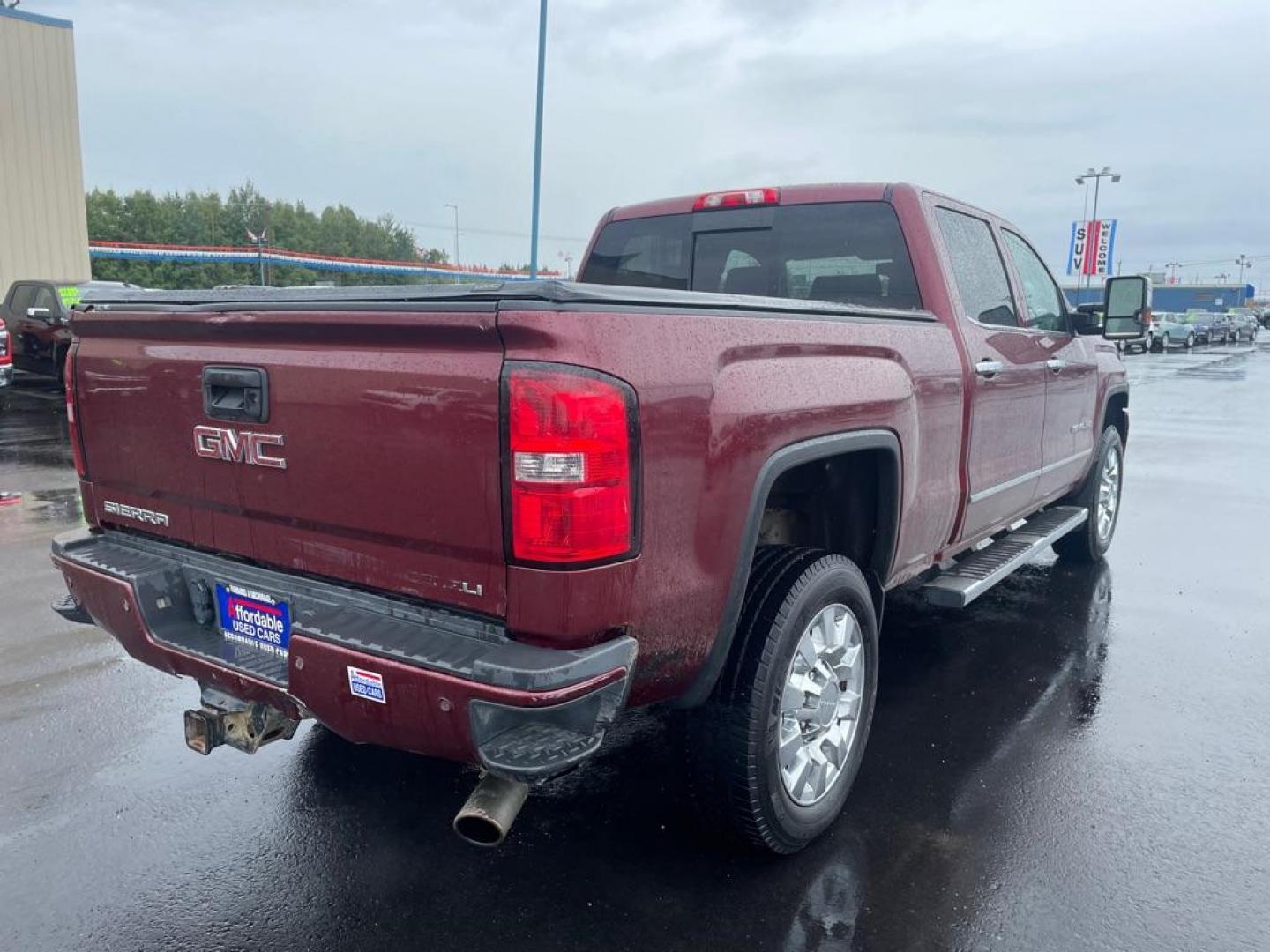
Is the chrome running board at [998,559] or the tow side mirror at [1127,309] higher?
the tow side mirror at [1127,309]

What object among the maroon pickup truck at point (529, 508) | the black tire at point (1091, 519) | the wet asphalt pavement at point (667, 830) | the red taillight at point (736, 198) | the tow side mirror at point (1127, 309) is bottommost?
the wet asphalt pavement at point (667, 830)

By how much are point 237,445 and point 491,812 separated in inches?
48.2

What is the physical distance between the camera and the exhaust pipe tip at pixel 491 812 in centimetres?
233

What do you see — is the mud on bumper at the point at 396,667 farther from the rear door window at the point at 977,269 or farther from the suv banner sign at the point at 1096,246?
the suv banner sign at the point at 1096,246

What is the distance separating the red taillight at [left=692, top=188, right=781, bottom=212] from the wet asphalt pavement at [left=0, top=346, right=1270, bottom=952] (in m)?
2.22

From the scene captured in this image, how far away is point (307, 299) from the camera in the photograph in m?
2.63

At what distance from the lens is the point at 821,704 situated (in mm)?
3125

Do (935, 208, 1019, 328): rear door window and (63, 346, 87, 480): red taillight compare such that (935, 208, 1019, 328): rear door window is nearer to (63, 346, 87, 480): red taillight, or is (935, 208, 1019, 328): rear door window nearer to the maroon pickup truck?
the maroon pickup truck

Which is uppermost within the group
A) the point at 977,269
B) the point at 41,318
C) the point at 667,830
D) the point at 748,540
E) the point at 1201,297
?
the point at 1201,297

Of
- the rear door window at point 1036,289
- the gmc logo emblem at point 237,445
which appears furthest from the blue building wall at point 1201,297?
the gmc logo emblem at point 237,445

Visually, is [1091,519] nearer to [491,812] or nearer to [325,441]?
[491,812]

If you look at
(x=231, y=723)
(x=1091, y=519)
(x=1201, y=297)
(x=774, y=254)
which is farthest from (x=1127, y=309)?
(x=1201, y=297)

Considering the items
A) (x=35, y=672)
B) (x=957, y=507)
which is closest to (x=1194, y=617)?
(x=957, y=507)

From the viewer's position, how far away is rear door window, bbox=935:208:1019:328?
417 cm
